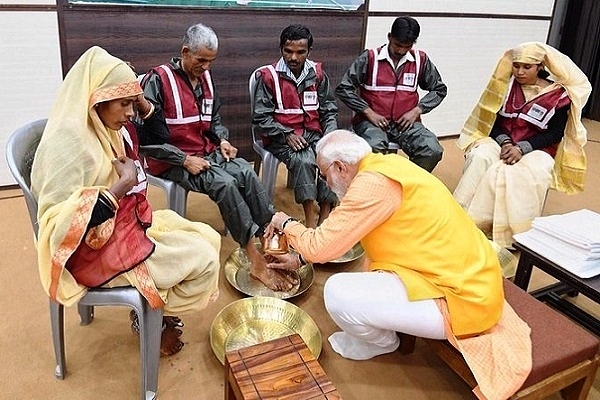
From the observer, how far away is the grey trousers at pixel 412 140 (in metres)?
3.14

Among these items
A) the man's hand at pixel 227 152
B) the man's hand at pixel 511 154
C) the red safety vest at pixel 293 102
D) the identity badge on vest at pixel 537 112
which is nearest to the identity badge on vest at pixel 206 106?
the man's hand at pixel 227 152

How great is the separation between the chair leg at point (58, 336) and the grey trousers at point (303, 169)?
139 cm

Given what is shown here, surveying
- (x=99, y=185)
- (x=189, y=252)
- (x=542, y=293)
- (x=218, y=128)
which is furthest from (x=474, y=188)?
(x=99, y=185)

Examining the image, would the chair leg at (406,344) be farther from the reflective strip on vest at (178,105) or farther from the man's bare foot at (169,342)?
the reflective strip on vest at (178,105)

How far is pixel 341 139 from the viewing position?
6.14ft

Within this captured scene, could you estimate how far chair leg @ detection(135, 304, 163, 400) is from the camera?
5.49 feet

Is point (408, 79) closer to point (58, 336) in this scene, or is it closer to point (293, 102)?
point (293, 102)

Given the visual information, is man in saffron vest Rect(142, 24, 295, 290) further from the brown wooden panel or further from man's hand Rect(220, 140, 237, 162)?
the brown wooden panel

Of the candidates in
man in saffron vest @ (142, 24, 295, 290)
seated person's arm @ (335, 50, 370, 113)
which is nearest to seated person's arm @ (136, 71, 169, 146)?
man in saffron vest @ (142, 24, 295, 290)

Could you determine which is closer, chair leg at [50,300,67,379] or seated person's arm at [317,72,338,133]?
chair leg at [50,300,67,379]

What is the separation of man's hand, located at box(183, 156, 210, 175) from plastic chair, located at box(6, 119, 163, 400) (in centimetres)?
72

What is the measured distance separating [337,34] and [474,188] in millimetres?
1581

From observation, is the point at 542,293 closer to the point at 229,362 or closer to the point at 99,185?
the point at 229,362

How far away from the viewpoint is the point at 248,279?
2.46 m
